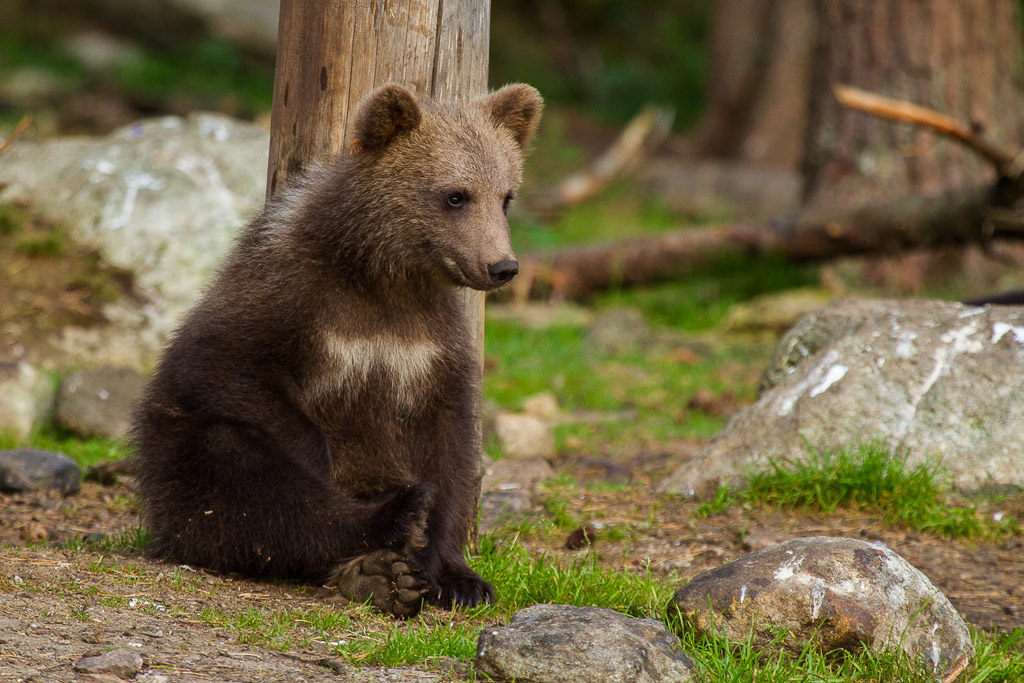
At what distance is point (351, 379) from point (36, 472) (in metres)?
2.13

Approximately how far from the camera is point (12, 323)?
7.80 metres

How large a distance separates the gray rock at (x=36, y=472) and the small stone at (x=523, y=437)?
2.53 meters

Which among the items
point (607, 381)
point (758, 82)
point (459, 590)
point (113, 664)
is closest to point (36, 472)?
point (459, 590)

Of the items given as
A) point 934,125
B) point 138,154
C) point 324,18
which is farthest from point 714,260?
point 324,18

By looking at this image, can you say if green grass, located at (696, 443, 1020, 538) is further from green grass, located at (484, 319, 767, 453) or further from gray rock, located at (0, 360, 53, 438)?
gray rock, located at (0, 360, 53, 438)

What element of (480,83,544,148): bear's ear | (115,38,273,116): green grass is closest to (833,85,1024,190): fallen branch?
(480,83,544,148): bear's ear

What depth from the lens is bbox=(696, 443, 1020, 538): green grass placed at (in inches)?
206

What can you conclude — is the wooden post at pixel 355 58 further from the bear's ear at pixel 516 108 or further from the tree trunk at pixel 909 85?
the tree trunk at pixel 909 85

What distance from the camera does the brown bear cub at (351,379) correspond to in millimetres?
4047

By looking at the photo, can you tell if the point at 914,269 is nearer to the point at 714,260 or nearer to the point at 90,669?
the point at 714,260

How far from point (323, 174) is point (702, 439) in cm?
377

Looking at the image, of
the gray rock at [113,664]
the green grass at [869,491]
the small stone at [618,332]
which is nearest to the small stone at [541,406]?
the small stone at [618,332]

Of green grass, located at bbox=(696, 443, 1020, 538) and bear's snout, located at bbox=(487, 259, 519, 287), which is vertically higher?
bear's snout, located at bbox=(487, 259, 519, 287)

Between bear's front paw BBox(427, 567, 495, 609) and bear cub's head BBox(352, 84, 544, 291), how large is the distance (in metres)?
1.08
